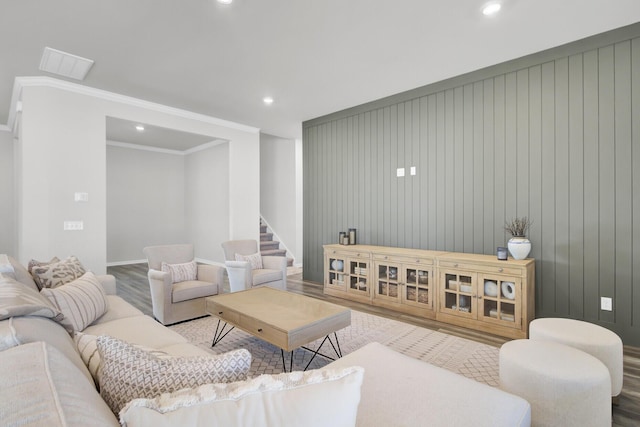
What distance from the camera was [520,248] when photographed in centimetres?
321

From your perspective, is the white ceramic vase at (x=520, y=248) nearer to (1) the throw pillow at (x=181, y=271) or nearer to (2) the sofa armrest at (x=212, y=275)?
(2) the sofa armrest at (x=212, y=275)

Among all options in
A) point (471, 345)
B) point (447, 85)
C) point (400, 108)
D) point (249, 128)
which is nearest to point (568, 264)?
point (471, 345)

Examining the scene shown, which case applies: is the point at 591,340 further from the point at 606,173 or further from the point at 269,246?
the point at 269,246

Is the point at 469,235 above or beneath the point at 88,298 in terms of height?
above

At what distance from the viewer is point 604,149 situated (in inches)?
117

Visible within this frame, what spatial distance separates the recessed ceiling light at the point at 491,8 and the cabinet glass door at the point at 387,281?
2735mm

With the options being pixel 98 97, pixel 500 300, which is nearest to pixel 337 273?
pixel 500 300

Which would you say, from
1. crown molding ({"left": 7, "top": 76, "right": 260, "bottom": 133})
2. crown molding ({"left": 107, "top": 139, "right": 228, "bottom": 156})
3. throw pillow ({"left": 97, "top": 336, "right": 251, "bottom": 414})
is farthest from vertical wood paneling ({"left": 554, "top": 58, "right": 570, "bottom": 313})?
crown molding ({"left": 107, "top": 139, "right": 228, "bottom": 156})

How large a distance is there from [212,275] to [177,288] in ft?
1.35

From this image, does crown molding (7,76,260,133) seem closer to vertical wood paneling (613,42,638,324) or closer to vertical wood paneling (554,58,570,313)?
vertical wood paneling (554,58,570,313)

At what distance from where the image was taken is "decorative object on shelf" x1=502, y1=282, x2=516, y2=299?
3.08m

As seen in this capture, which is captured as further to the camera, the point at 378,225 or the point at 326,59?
the point at 378,225

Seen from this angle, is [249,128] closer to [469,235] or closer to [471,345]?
[469,235]

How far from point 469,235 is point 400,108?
1973mm
